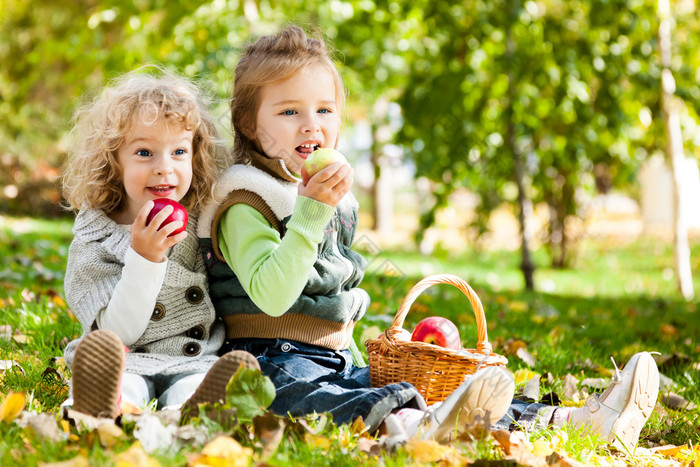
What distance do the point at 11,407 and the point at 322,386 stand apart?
86 cm

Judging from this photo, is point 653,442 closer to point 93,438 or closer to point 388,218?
point 93,438

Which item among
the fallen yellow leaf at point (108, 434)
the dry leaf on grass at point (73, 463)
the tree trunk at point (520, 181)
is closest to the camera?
the dry leaf on grass at point (73, 463)

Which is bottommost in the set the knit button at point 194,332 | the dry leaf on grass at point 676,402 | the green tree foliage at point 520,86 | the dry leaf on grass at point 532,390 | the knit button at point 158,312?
the dry leaf on grass at point 676,402

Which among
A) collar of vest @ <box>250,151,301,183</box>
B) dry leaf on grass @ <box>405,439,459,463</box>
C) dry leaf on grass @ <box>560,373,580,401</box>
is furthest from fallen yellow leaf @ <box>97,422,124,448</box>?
dry leaf on grass @ <box>560,373,580,401</box>

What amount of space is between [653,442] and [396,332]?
3.14 feet

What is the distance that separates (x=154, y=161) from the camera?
88.1 inches

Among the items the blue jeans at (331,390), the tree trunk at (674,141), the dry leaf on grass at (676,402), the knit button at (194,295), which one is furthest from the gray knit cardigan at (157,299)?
the tree trunk at (674,141)

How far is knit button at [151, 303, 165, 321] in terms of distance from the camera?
226 cm

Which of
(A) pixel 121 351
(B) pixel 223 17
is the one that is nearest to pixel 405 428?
(A) pixel 121 351

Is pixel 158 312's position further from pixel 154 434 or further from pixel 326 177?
pixel 326 177

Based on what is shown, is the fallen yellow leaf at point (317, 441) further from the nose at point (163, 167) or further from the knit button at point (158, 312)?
the nose at point (163, 167)

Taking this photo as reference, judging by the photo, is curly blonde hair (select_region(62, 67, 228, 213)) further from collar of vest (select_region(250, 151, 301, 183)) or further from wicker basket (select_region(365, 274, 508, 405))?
wicker basket (select_region(365, 274, 508, 405))

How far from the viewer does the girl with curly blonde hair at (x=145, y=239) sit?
2.10 metres

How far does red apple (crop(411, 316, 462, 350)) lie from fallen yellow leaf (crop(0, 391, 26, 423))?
1239 mm
